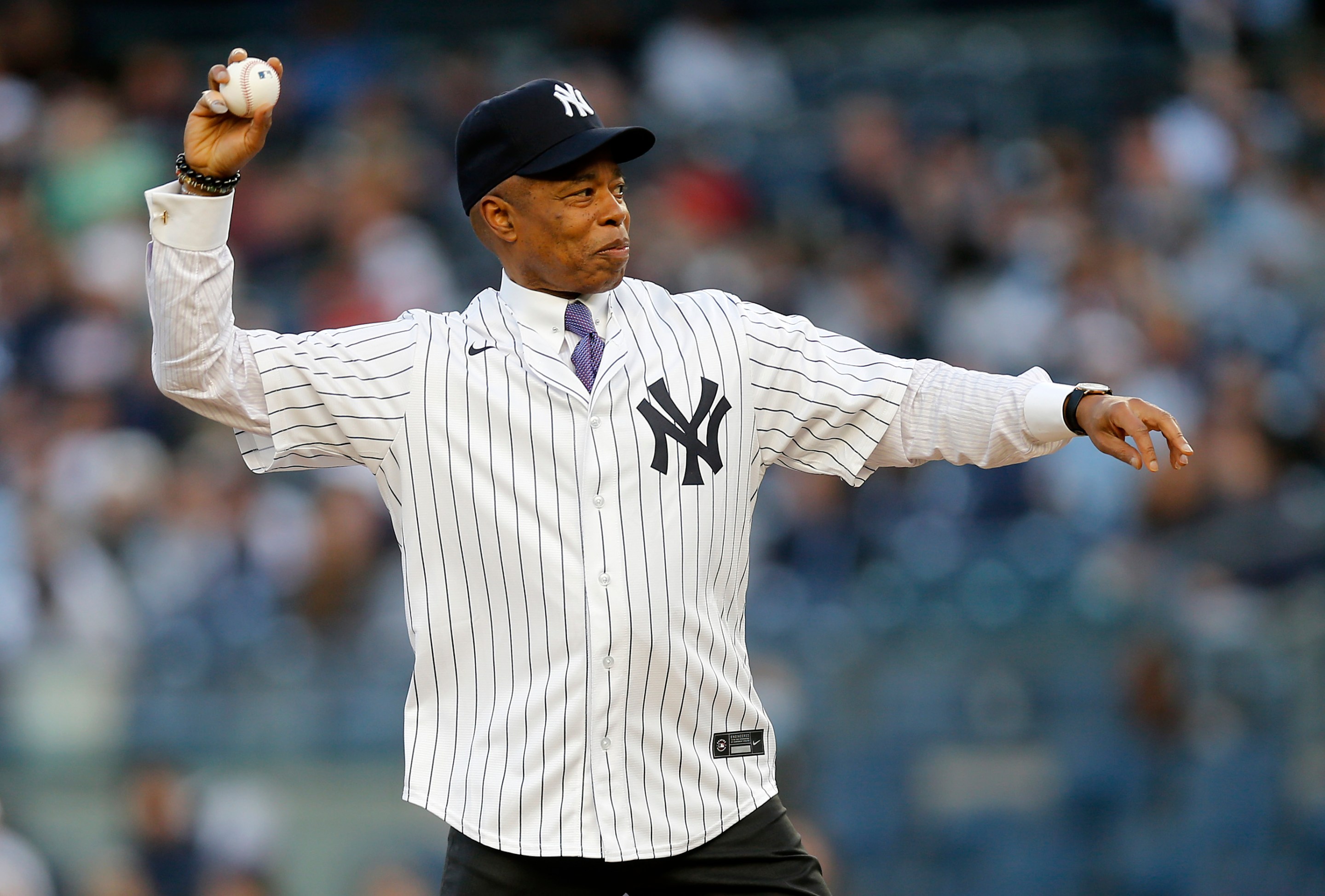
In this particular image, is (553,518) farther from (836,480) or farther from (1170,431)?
(836,480)

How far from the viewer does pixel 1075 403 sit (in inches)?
116

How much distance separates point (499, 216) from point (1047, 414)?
1.03 meters

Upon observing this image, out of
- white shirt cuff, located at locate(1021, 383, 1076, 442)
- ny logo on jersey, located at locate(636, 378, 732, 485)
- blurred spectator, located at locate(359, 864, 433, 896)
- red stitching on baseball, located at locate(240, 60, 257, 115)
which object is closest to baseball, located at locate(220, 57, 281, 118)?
red stitching on baseball, located at locate(240, 60, 257, 115)

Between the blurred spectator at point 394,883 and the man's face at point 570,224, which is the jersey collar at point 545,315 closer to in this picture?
the man's face at point 570,224

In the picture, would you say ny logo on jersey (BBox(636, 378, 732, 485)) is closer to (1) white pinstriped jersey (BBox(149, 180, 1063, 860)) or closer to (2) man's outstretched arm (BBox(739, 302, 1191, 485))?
(1) white pinstriped jersey (BBox(149, 180, 1063, 860))

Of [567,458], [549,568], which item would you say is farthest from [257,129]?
[549,568]

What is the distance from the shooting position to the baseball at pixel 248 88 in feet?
9.16

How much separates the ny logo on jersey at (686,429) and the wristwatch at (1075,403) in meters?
0.59

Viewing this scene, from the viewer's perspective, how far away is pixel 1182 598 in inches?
257

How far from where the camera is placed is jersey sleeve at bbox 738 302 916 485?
10.3 ft

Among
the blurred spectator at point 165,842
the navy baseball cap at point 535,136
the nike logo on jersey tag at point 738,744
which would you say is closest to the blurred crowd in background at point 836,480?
the blurred spectator at point 165,842

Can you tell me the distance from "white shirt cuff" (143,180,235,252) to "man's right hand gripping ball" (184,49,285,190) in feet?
0.17

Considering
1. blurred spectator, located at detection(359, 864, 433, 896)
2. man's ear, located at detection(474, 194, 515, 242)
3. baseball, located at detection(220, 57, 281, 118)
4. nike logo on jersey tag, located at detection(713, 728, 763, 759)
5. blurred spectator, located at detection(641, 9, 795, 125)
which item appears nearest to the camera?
baseball, located at detection(220, 57, 281, 118)

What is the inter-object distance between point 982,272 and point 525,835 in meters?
6.22
